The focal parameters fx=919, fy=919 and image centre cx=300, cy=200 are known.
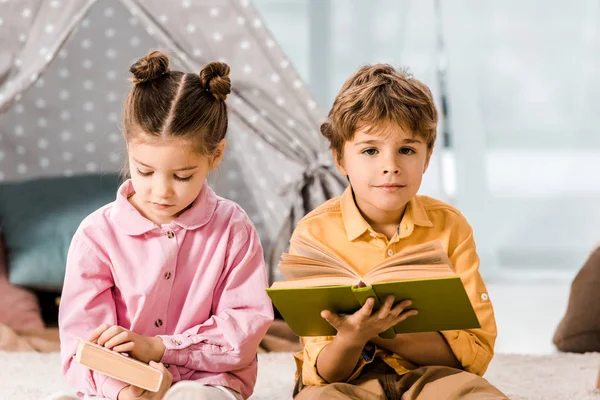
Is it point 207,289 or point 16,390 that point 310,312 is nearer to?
point 207,289

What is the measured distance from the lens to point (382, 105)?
5.04 feet

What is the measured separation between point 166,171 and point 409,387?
1.78 ft

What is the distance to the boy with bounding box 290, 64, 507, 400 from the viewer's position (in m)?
1.52

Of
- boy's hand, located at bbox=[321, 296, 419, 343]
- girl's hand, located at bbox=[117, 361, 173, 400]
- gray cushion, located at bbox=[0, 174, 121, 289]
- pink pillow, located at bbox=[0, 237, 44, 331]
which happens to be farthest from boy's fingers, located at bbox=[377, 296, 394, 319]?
gray cushion, located at bbox=[0, 174, 121, 289]

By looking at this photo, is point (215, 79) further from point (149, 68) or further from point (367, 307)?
point (367, 307)

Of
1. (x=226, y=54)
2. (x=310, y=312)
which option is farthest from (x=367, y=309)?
(x=226, y=54)

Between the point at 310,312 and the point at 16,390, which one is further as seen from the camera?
the point at 16,390

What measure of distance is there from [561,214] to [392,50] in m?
0.99

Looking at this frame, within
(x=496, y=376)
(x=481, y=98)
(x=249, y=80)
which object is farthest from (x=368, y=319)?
(x=481, y=98)

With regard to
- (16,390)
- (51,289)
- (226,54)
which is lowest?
(16,390)

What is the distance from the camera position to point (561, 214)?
3791 millimetres

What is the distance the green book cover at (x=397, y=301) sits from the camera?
4.36ft

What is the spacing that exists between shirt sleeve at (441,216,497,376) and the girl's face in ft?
1.52

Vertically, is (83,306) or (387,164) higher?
(387,164)
